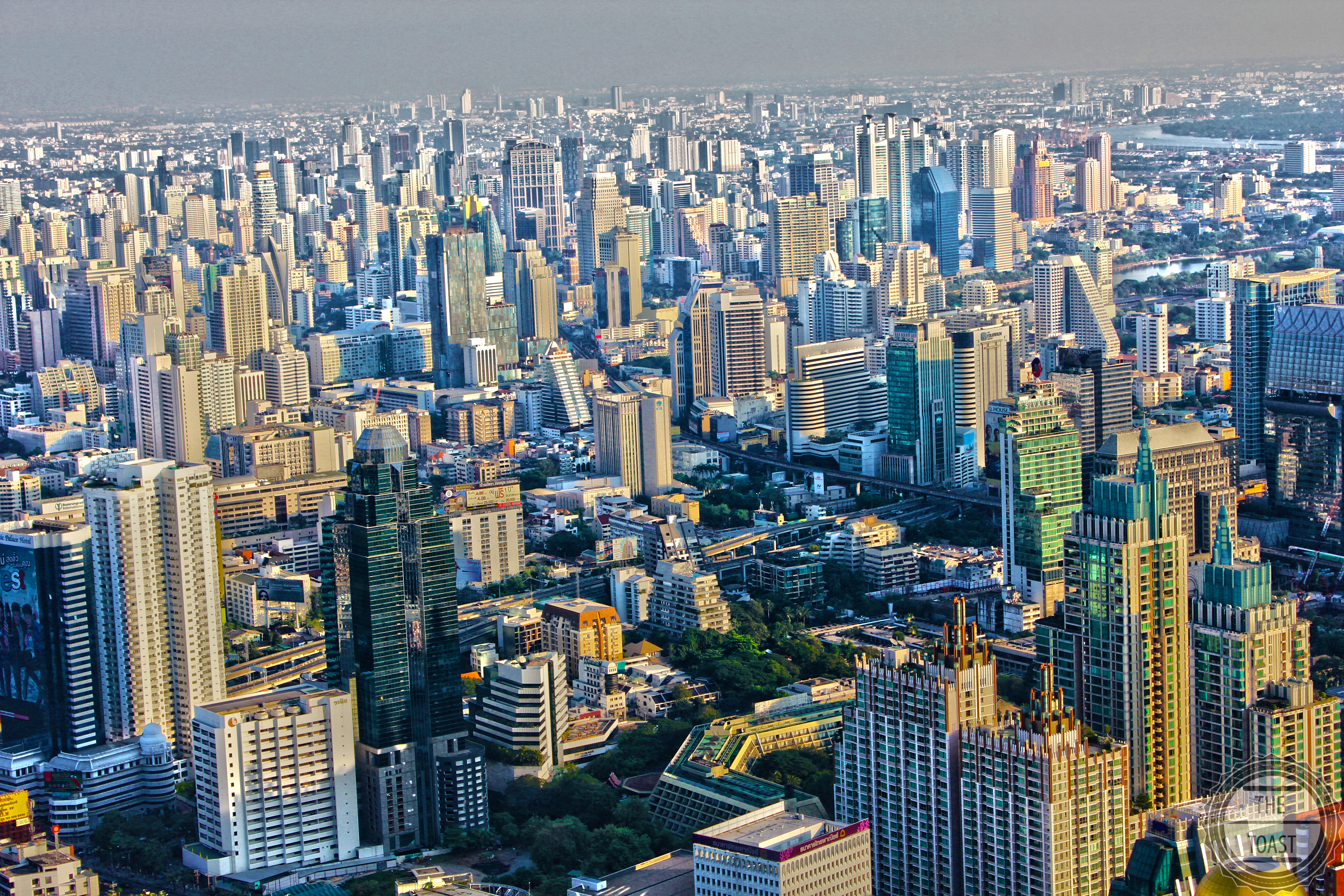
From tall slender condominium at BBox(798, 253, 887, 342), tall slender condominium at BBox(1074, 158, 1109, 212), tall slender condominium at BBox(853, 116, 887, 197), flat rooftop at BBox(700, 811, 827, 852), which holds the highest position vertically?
tall slender condominium at BBox(853, 116, 887, 197)

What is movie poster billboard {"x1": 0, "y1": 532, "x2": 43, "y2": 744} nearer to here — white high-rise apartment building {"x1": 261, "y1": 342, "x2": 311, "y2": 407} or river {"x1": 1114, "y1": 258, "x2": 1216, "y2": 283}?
white high-rise apartment building {"x1": 261, "y1": 342, "x2": 311, "y2": 407}

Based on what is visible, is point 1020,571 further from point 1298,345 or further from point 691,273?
point 691,273

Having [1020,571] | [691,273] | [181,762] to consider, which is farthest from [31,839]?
[691,273]

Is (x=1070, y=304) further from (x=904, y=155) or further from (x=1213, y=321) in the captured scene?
(x=904, y=155)

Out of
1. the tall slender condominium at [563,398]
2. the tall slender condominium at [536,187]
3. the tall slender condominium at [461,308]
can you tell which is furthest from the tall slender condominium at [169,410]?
the tall slender condominium at [536,187]

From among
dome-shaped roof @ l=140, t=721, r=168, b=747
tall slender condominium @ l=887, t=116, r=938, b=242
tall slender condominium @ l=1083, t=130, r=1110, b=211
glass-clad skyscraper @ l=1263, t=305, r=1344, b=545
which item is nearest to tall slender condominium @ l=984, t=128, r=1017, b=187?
tall slender condominium @ l=887, t=116, r=938, b=242

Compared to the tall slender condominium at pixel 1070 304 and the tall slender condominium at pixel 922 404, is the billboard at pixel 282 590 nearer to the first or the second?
the tall slender condominium at pixel 922 404
